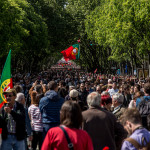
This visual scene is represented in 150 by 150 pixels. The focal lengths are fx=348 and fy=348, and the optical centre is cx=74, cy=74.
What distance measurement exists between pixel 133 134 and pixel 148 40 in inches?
990

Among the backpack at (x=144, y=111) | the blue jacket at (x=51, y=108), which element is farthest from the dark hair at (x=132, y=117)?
the blue jacket at (x=51, y=108)

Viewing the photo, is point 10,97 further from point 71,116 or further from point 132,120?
point 132,120

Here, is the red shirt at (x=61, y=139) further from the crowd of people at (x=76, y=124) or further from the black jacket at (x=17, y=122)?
the black jacket at (x=17, y=122)

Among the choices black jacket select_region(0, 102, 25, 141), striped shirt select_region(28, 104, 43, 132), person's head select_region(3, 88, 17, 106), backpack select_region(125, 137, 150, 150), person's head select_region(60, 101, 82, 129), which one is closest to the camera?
backpack select_region(125, 137, 150, 150)

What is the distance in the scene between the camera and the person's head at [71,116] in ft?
12.3

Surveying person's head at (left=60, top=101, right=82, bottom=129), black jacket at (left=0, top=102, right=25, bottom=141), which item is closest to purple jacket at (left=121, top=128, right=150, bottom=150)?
person's head at (left=60, top=101, right=82, bottom=129)

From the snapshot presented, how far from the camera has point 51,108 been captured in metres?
6.96

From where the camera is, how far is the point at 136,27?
27312 millimetres

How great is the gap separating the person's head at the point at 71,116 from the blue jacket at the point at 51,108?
3.12 metres

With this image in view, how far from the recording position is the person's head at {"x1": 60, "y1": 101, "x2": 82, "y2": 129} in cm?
375

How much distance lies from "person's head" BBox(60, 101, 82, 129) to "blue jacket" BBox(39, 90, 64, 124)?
312cm

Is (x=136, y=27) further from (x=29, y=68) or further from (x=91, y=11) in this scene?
(x=29, y=68)

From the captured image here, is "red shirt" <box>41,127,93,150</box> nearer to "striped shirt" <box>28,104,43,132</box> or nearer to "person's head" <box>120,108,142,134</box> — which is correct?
"person's head" <box>120,108,142,134</box>

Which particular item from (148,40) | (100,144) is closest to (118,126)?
(100,144)
